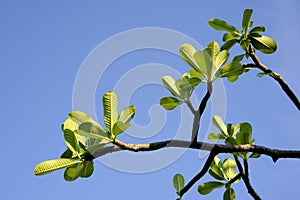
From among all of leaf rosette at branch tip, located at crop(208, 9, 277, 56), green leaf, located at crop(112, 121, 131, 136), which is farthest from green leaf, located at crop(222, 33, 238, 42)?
green leaf, located at crop(112, 121, 131, 136)

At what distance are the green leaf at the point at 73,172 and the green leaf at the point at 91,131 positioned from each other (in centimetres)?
9

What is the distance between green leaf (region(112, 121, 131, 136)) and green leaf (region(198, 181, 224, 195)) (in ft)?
1.56

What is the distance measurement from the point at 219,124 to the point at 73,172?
22.2 inches

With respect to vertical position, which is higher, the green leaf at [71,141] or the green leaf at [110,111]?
the green leaf at [110,111]

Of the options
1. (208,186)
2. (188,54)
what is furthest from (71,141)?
(208,186)

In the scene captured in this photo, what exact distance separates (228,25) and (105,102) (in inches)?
23.8

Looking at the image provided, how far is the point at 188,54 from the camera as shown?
1.10 m

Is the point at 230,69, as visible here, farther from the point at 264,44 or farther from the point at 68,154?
the point at 68,154

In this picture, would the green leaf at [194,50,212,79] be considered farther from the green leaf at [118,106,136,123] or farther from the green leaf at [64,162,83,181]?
the green leaf at [64,162,83,181]

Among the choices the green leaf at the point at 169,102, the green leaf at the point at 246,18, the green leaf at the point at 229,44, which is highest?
the green leaf at the point at 246,18

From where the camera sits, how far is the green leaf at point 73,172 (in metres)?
1.01

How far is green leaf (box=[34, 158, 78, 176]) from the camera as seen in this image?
39.3 inches

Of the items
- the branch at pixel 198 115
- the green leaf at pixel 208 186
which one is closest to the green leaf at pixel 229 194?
the green leaf at pixel 208 186

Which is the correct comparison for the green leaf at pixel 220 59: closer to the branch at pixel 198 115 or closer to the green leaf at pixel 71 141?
the branch at pixel 198 115
